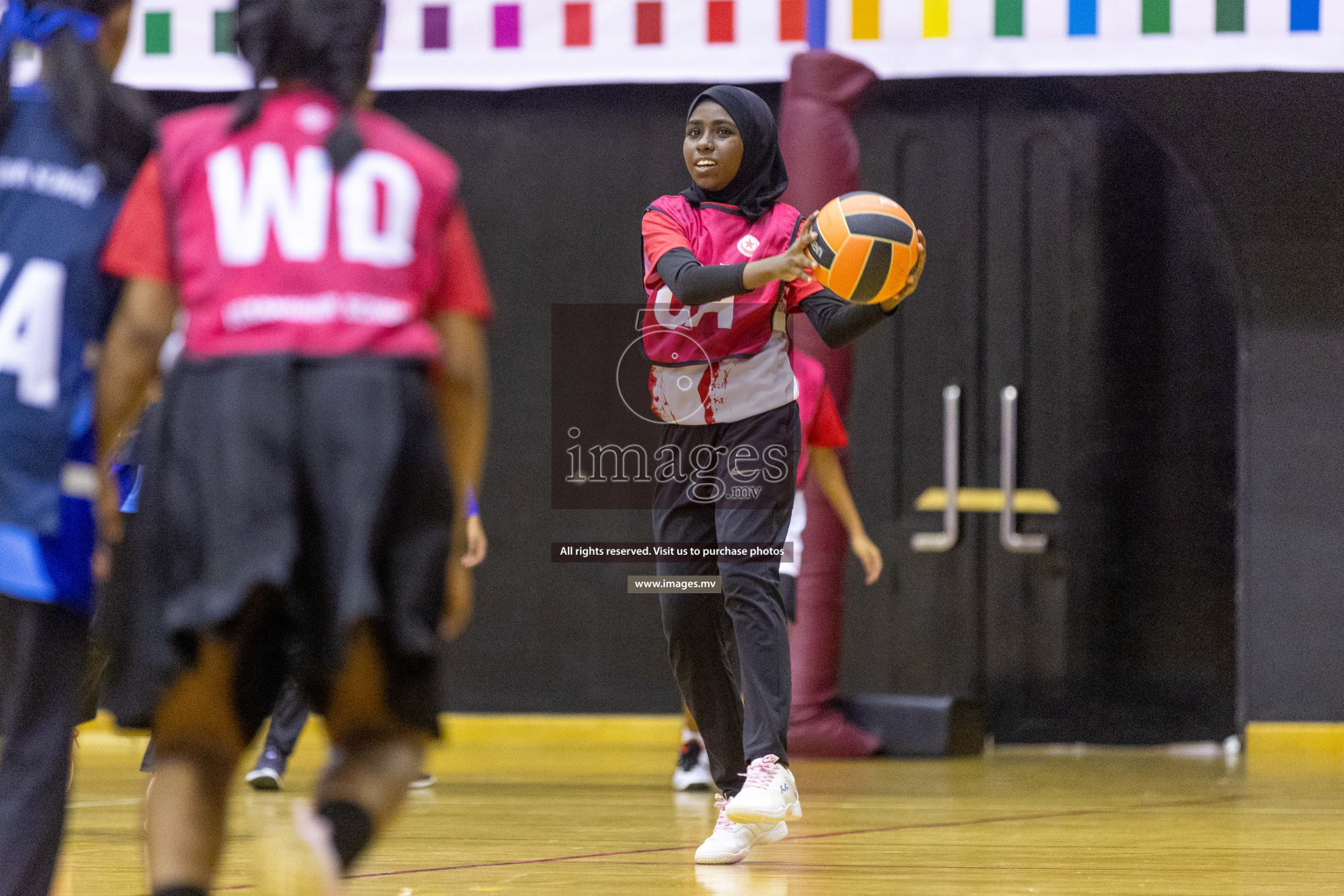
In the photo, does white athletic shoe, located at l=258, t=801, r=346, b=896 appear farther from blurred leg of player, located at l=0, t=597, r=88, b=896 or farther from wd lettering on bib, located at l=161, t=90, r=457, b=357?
wd lettering on bib, located at l=161, t=90, r=457, b=357

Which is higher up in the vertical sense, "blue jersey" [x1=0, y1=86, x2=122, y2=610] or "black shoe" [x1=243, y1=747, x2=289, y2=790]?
"blue jersey" [x1=0, y1=86, x2=122, y2=610]

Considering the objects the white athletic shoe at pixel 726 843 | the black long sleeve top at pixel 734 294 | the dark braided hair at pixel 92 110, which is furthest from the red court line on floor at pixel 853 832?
the dark braided hair at pixel 92 110

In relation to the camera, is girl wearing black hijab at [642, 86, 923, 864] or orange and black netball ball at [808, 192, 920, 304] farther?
girl wearing black hijab at [642, 86, 923, 864]

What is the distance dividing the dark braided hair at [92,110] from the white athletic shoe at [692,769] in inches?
144

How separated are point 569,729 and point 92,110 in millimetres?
5393

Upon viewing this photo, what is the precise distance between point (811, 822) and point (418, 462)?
278 centimetres

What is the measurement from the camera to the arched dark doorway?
23.2 feet

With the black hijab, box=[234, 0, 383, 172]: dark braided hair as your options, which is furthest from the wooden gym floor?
the black hijab

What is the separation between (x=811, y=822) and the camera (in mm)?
4539

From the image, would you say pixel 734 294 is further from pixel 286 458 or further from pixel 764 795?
pixel 286 458

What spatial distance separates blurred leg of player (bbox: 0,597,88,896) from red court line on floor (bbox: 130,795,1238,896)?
3.20ft

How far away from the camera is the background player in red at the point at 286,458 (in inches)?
77.7

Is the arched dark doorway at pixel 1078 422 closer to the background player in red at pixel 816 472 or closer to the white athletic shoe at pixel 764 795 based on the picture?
the background player in red at pixel 816 472

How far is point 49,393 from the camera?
7.26ft
